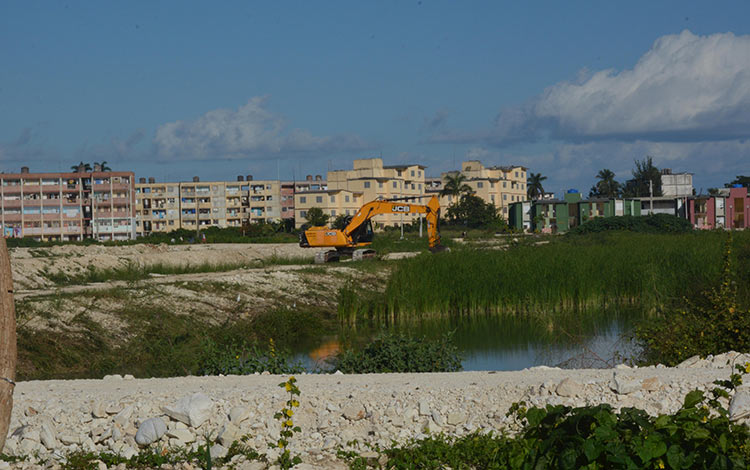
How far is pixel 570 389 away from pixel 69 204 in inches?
3907

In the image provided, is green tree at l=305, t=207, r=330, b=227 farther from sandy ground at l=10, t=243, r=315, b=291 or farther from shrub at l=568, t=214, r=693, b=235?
shrub at l=568, t=214, r=693, b=235

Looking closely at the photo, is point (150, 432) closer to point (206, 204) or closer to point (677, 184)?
point (677, 184)

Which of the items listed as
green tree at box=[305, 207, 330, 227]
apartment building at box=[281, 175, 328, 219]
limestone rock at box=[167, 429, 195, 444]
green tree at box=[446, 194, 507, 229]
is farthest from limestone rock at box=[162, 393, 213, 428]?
apartment building at box=[281, 175, 328, 219]

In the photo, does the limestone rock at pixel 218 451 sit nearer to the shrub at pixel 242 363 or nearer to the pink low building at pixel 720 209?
the shrub at pixel 242 363

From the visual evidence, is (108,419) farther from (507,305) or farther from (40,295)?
(507,305)

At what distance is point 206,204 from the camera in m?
123

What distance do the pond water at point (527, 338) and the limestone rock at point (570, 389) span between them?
559 centimetres

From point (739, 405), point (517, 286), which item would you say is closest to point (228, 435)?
point (739, 405)

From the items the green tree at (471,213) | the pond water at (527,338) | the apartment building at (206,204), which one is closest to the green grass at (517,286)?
the pond water at (527,338)

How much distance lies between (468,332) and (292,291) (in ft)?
26.8

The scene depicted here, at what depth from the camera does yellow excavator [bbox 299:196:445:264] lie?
35.5 m

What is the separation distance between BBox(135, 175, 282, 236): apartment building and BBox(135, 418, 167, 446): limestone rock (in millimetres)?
113885

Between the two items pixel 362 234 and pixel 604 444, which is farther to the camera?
pixel 362 234

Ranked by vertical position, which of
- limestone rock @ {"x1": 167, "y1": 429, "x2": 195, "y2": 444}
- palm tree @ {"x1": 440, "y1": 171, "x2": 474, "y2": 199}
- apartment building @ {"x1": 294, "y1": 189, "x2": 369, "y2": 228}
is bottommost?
limestone rock @ {"x1": 167, "y1": 429, "x2": 195, "y2": 444}
